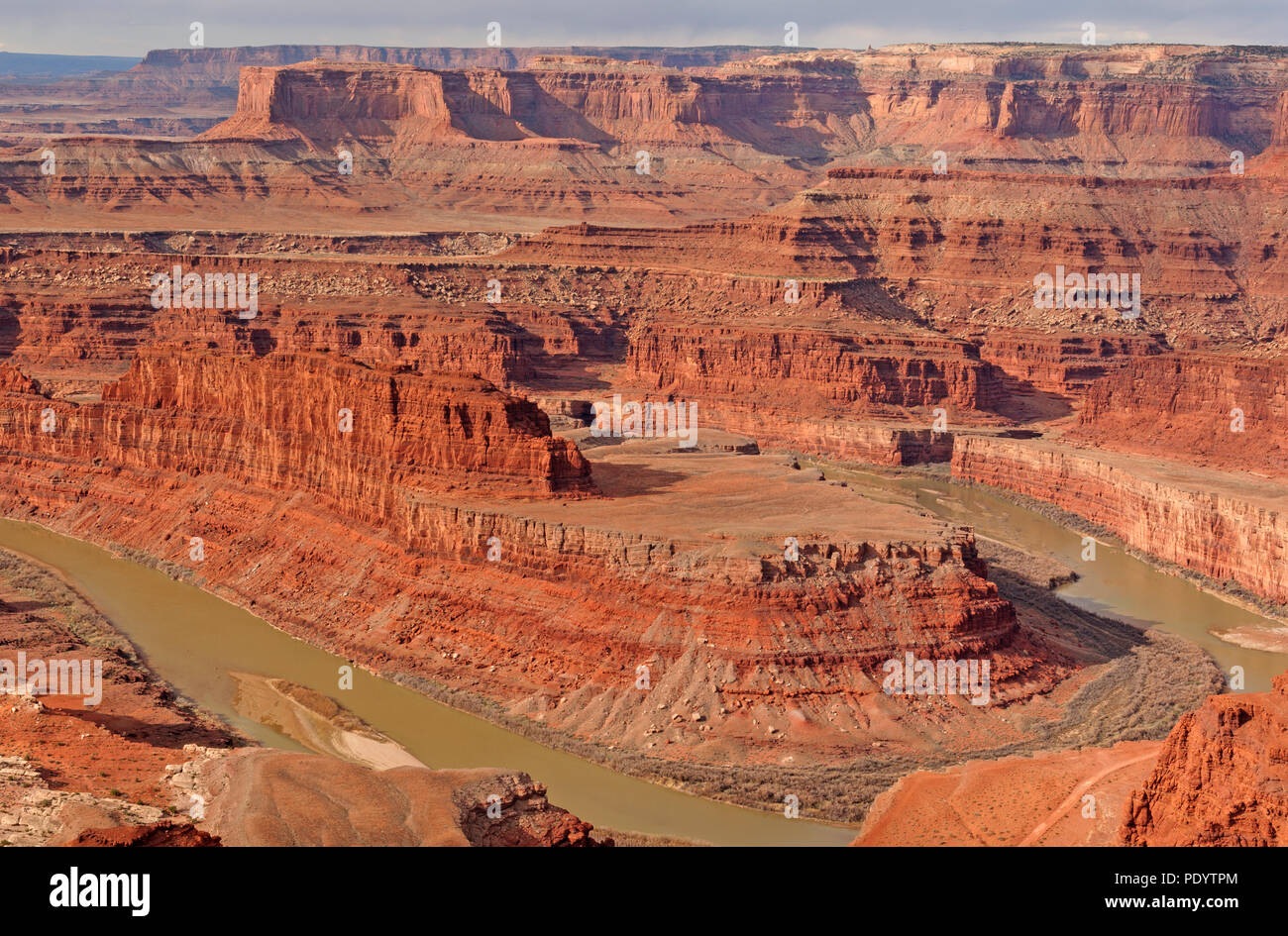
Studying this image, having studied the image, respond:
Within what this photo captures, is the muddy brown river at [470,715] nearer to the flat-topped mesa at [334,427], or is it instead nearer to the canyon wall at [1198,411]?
the flat-topped mesa at [334,427]

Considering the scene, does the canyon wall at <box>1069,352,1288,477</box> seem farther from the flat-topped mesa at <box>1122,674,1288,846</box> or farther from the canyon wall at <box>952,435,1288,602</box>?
the flat-topped mesa at <box>1122,674,1288,846</box>

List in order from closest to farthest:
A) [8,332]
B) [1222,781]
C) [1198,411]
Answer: [1222,781] → [1198,411] → [8,332]

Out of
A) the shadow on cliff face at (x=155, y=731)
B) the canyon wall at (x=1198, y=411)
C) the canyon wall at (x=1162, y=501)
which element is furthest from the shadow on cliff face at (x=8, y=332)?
the shadow on cliff face at (x=155, y=731)

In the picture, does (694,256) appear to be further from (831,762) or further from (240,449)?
(831,762)

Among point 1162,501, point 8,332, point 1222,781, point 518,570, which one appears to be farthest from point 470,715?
point 8,332

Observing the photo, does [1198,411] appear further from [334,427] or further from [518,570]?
[518,570]

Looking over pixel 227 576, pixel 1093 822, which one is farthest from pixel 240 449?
pixel 1093 822

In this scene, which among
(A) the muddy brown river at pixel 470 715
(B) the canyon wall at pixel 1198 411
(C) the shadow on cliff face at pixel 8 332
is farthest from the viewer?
(C) the shadow on cliff face at pixel 8 332
